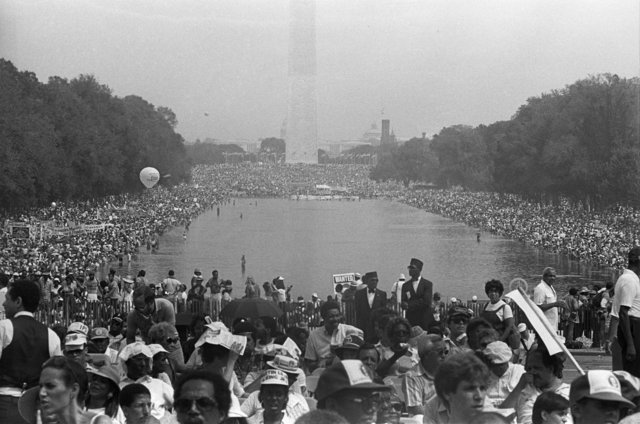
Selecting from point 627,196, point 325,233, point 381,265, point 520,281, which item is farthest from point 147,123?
point 520,281

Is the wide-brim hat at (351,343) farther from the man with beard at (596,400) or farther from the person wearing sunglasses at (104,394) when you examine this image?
the man with beard at (596,400)

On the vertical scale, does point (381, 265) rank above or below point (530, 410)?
below

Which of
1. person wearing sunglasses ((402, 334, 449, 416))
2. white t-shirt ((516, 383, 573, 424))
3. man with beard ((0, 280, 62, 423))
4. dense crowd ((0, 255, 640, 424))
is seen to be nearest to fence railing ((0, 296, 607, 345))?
dense crowd ((0, 255, 640, 424))

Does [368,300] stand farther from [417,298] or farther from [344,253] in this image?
[344,253]

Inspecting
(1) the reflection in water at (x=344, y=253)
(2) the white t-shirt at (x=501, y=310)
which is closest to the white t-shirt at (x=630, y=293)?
(2) the white t-shirt at (x=501, y=310)

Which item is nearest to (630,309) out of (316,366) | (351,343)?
(351,343)

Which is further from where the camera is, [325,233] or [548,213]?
[548,213]

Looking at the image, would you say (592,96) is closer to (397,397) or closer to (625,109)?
(625,109)
